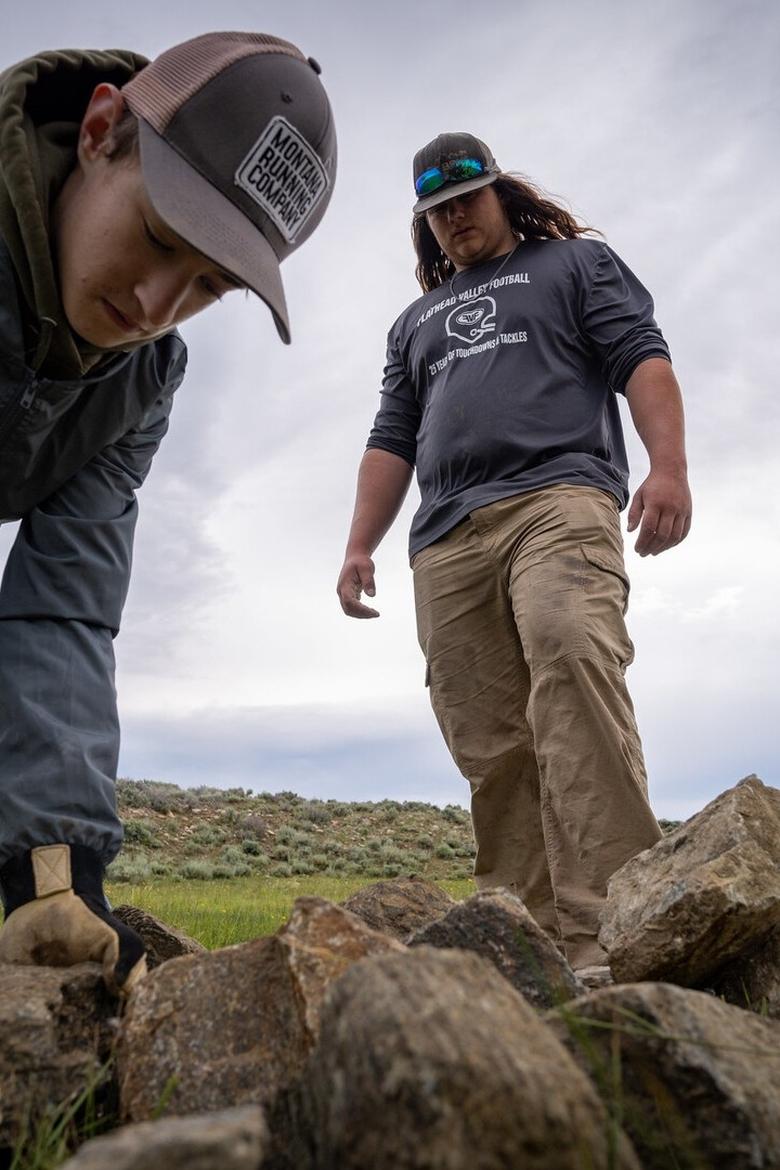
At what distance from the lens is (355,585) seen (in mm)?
4852

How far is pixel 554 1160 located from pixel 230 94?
2.46m

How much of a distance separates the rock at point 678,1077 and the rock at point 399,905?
79.5 inches

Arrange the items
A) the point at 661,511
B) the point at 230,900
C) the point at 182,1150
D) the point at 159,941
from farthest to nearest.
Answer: the point at 230,900 → the point at 661,511 → the point at 159,941 → the point at 182,1150

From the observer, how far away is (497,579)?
4137mm

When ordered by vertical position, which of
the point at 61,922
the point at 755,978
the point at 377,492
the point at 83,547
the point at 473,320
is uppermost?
the point at 473,320

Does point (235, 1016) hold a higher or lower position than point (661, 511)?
lower

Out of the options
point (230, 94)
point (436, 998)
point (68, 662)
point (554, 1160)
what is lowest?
point (554, 1160)

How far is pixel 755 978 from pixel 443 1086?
1728mm

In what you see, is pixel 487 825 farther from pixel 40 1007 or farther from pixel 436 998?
pixel 436 998

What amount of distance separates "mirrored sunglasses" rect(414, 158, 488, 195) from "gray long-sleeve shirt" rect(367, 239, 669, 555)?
0.43 m

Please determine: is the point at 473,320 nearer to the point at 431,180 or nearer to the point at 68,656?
the point at 431,180

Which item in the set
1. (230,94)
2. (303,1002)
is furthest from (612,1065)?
(230,94)

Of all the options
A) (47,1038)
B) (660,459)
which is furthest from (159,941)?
(660,459)

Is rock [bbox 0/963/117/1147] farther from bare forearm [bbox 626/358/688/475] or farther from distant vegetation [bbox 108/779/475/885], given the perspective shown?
distant vegetation [bbox 108/779/475/885]
